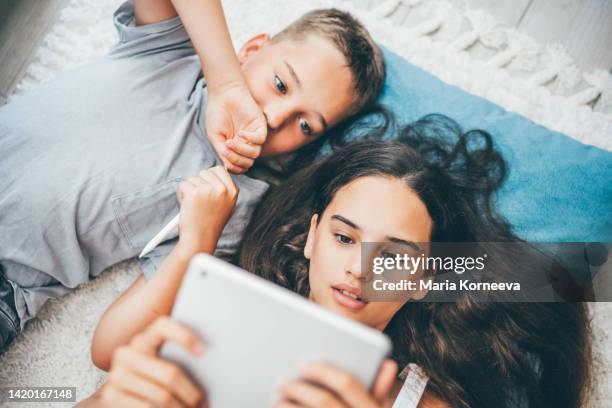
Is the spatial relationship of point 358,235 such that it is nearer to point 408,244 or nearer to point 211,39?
point 408,244

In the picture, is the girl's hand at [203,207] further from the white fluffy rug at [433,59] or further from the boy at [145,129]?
the white fluffy rug at [433,59]

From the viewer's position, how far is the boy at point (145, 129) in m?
0.75

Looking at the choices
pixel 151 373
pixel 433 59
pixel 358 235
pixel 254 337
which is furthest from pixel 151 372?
pixel 433 59

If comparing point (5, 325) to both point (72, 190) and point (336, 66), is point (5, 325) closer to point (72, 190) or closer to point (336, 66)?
point (72, 190)

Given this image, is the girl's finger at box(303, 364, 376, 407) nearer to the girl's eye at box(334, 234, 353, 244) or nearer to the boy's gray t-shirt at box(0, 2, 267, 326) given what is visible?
the girl's eye at box(334, 234, 353, 244)

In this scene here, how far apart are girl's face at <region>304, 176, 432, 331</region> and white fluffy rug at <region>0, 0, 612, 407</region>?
407 millimetres

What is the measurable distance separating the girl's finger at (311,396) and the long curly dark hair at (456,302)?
1.28 feet

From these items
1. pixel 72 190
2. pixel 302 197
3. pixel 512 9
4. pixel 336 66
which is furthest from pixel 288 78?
pixel 512 9

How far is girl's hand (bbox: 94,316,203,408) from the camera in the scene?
1.41ft

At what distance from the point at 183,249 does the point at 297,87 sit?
36 cm

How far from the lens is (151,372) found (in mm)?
431

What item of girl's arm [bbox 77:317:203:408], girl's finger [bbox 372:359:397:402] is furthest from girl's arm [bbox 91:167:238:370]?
girl's finger [bbox 372:359:397:402]

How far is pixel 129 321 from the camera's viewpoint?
0.71 meters

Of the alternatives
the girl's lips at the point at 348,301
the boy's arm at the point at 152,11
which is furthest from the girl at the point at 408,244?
the boy's arm at the point at 152,11
